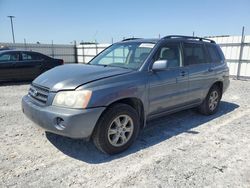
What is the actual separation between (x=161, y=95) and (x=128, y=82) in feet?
2.73

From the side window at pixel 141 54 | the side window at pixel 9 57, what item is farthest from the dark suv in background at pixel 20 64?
the side window at pixel 141 54

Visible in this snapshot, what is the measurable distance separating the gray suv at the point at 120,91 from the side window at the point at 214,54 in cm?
35

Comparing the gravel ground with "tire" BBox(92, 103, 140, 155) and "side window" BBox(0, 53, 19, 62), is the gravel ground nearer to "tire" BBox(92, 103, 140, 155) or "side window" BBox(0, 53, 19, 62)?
"tire" BBox(92, 103, 140, 155)

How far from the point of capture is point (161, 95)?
12.8 feet

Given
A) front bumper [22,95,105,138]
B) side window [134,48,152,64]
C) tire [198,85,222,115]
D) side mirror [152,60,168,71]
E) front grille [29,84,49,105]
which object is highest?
side window [134,48,152,64]

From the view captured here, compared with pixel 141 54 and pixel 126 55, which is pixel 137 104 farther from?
pixel 126 55

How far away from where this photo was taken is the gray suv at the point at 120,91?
2969 millimetres

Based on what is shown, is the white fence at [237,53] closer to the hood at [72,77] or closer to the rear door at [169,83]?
the rear door at [169,83]

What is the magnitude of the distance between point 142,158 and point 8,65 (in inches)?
328

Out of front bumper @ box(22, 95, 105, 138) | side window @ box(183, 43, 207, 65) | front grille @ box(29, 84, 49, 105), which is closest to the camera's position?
front bumper @ box(22, 95, 105, 138)

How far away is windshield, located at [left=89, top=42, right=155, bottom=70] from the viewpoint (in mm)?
3865

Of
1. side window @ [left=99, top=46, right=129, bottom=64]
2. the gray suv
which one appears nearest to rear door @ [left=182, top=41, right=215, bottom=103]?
the gray suv

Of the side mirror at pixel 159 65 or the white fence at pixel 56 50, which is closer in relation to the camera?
the side mirror at pixel 159 65

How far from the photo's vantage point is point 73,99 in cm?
294
